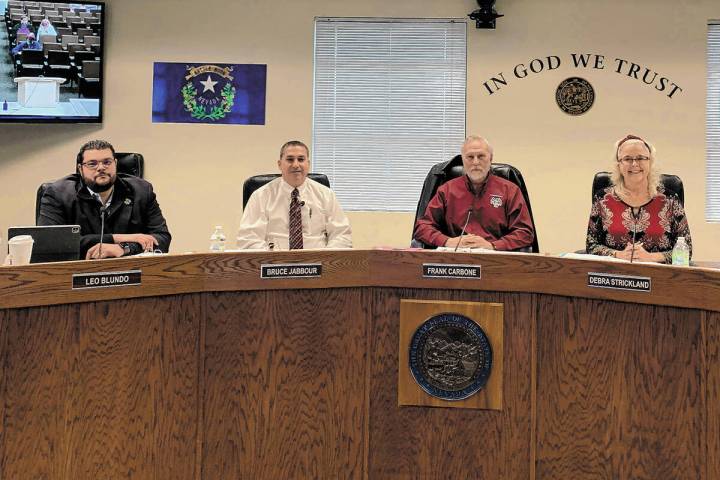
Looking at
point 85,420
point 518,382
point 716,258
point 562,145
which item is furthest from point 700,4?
point 85,420

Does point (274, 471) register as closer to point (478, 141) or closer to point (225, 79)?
point (478, 141)

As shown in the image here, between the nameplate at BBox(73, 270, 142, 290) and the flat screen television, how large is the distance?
11.7ft

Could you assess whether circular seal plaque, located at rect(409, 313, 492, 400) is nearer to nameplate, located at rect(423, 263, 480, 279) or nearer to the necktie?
nameplate, located at rect(423, 263, 480, 279)

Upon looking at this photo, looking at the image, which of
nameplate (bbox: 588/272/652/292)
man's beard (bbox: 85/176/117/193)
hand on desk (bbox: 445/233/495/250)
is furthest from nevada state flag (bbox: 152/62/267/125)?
nameplate (bbox: 588/272/652/292)

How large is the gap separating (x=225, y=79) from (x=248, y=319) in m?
3.45

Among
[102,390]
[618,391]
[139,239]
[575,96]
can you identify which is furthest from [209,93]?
[618,391]

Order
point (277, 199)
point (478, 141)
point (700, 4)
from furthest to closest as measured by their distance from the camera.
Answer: point (700, 4), point (277, 199), point (478, 141)

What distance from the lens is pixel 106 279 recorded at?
208 cm

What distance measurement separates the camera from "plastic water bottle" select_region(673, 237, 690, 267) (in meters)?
3.31

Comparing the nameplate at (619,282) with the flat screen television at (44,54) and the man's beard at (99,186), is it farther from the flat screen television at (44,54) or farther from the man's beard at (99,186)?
the flat screen television at (44,54)

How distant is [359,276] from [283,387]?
402 millimetres

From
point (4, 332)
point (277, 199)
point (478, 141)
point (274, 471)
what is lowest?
point (274, 471)

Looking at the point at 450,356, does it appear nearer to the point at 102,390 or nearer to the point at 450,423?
the point at 450,423

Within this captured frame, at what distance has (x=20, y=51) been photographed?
5223 mm
